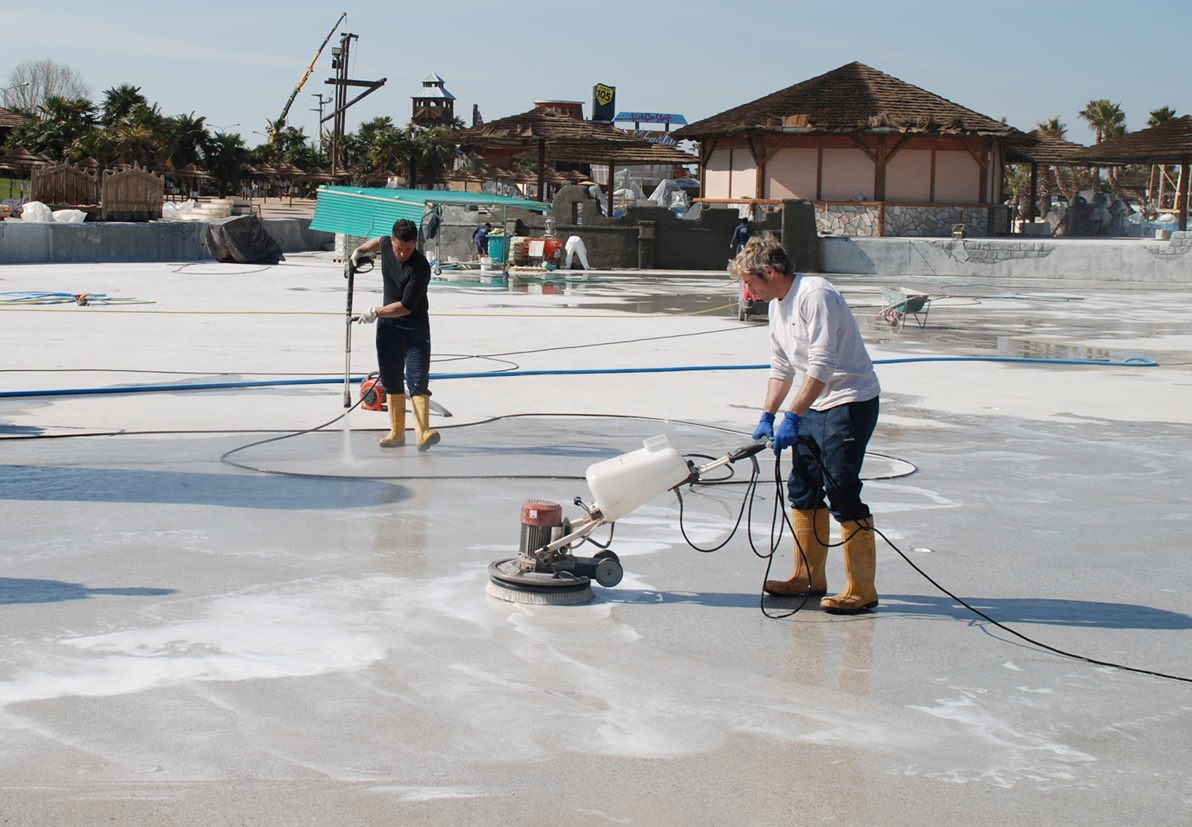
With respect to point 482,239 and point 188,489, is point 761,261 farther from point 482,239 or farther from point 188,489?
point 482,239

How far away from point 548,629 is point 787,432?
50.2 inches

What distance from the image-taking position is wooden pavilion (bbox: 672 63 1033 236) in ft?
140

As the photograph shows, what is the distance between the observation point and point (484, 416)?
10.7 m

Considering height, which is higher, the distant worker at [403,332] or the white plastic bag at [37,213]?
the white plastic bag at [37,213]

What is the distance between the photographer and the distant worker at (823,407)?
555 cm

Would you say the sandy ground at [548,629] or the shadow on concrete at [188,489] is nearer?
the sandy ground at [548,629]

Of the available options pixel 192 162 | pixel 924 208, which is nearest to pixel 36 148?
pixel 192 162

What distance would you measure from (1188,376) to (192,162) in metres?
61.3

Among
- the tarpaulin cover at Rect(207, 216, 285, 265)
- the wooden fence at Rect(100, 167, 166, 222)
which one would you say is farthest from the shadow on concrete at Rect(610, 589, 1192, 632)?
the wooden fence at Rect(100, 167, 166, 222)

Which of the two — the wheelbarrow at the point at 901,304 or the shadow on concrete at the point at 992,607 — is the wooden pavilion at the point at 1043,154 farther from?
the shadow on concrete at the point at 992,607

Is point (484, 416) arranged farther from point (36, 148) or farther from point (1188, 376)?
point (36, 148)

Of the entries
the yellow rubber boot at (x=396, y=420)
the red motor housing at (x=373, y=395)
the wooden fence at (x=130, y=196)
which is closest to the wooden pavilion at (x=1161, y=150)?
the wooden fence at (x=130, y=196)

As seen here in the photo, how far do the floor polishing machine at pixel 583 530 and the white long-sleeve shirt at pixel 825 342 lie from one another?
0.42 meters

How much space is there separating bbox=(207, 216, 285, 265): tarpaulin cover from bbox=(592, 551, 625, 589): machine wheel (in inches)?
1169
